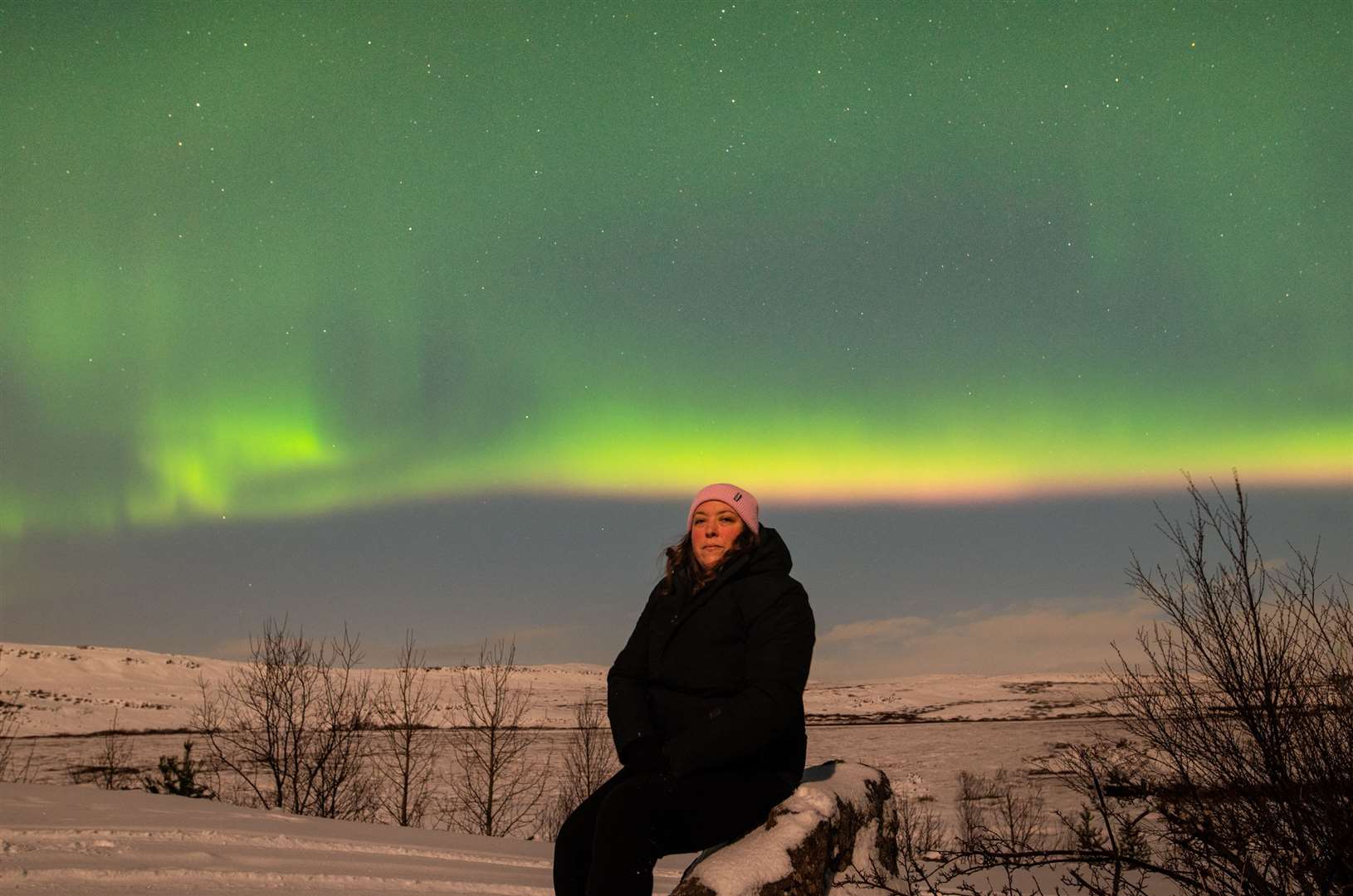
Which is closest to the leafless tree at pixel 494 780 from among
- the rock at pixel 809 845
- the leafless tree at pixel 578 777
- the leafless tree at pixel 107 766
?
the leafless tree at pixel 578 777

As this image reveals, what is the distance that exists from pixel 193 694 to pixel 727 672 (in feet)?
219

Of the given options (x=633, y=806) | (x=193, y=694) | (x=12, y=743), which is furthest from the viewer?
(x=193, y=694)

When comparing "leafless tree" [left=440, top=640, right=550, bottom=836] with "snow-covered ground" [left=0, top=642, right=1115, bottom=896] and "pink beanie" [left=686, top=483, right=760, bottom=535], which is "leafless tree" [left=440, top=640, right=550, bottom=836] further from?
"pink beanie" [left=686, top=483, right=760, bottom=535]

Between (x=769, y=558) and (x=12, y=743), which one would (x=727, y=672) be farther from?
(x=12, y=743)

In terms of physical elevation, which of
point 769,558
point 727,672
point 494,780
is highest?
point 769,558

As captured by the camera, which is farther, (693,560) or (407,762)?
(407,762)

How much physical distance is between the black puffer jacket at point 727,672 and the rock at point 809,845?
185 mm

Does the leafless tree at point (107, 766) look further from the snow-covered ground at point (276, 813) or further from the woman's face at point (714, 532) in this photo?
the woman's face at point (714, 532)

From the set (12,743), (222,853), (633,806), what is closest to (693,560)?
(633,806)

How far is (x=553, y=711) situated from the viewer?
198ft

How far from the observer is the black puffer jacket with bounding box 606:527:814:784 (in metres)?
2.80

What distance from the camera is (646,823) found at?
9.09 ft

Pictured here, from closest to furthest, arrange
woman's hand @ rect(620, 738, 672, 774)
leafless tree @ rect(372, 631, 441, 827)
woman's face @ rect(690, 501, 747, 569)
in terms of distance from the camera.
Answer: woman's hand @ rect(620, 738, 672, 774) < woman's face @ rect(690, 501, 747, 569) < leafless tree @ rect(372, 631, 441, 827)

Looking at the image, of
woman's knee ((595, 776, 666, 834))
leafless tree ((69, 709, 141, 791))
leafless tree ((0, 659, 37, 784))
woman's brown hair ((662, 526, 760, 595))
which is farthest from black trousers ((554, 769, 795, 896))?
leafless tree ((0, 659, 37, 784))
